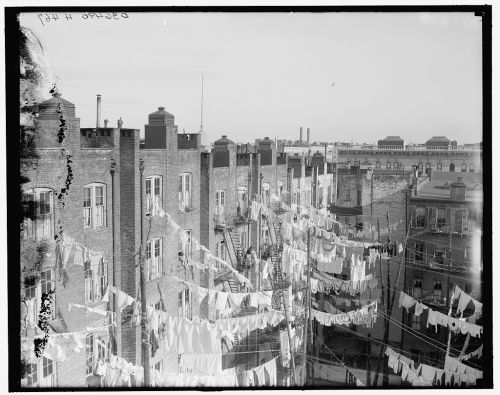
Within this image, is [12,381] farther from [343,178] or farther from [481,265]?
[481,265]

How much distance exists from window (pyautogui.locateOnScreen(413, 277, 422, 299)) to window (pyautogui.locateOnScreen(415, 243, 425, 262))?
2.42ft

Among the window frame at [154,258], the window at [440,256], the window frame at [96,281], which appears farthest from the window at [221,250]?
the window at [440,256]

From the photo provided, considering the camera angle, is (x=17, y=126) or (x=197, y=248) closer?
(x=17, y=126)

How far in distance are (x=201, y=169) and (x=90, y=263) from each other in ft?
15.3

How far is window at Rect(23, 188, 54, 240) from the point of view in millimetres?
13383

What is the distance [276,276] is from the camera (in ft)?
56.6

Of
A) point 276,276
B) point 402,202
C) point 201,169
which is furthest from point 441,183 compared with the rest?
point 201,169

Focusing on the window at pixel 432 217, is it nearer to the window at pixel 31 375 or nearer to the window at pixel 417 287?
the window at pixel 417 287

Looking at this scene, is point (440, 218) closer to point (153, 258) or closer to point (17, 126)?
point (153, 258)

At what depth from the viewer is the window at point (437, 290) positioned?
57.3 ft

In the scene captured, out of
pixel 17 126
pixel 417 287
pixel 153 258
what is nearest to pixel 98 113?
pixel 17 126

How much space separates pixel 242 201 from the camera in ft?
57.4

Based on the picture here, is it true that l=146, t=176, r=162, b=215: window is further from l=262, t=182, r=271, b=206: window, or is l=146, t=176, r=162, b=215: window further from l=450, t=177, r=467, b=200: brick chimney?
l=450, t=177, r=467, b=200: brick chimney

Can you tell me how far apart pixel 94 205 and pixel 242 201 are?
4.85 meters
